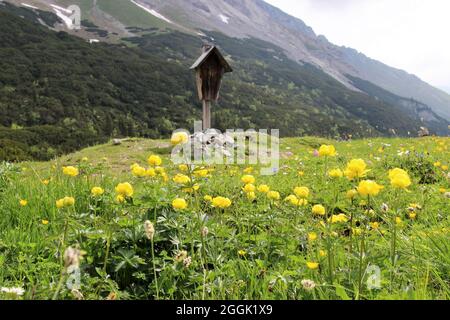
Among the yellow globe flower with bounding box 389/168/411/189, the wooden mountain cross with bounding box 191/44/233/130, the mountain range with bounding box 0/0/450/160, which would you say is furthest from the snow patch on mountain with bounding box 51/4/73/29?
the yellow globe flower with bounding box 389/168/411/189

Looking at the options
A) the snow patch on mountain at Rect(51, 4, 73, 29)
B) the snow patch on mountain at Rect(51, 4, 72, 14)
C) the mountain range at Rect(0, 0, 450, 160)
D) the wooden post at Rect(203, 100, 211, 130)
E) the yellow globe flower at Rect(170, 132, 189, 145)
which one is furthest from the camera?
the snow patch on mountain at Rect(51, 4, 72, 14)

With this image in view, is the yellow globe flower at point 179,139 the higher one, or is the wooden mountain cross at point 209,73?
the wooden mountain cross at point 209,73

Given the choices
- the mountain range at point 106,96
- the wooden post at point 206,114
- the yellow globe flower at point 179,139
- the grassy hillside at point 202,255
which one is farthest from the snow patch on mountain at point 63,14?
the yellow globe flower at point 179,139

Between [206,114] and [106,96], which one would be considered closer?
[206,114]

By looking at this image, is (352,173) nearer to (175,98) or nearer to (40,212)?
(40,212)

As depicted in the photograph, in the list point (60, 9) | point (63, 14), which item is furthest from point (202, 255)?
point (60, 9)

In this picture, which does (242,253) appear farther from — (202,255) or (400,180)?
(400,180)

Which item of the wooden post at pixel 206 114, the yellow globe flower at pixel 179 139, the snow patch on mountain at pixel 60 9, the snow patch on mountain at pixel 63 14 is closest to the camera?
the yellow globe flower at pixel 179 139

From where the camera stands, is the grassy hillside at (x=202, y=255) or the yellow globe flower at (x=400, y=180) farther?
the grassy hillside at (x=202, y=255)

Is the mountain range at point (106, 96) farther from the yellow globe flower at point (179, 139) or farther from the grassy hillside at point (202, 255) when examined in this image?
the yellow globe flower at point (179, 139)

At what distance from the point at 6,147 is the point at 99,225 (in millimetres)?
31565

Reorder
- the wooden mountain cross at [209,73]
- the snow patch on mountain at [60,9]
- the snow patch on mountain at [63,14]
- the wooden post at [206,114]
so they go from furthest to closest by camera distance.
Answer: the snow patch on mountain at [60,9]
the snow patch on mountain at [63,14]
the wooden post at [206,114]
the wooden mountain cross at [209,73]

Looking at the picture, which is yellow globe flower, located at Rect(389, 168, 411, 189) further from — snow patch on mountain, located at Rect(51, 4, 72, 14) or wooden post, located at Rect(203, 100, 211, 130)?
snow patch on mountain, located at Rect(51, 4, 72, 14)

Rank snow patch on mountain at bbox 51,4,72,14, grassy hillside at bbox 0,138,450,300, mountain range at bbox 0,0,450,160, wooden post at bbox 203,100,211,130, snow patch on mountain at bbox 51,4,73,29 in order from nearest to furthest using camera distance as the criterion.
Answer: grassy hillside at bbox 0,138,450,300 → wooden post at bbox 203,100,211,130 → mountain range at bbox 0,0,450,160 → snow patch on mountain at bbox 51,4,73,29 → snow patch on mountain at bbox 51,4,72,14
